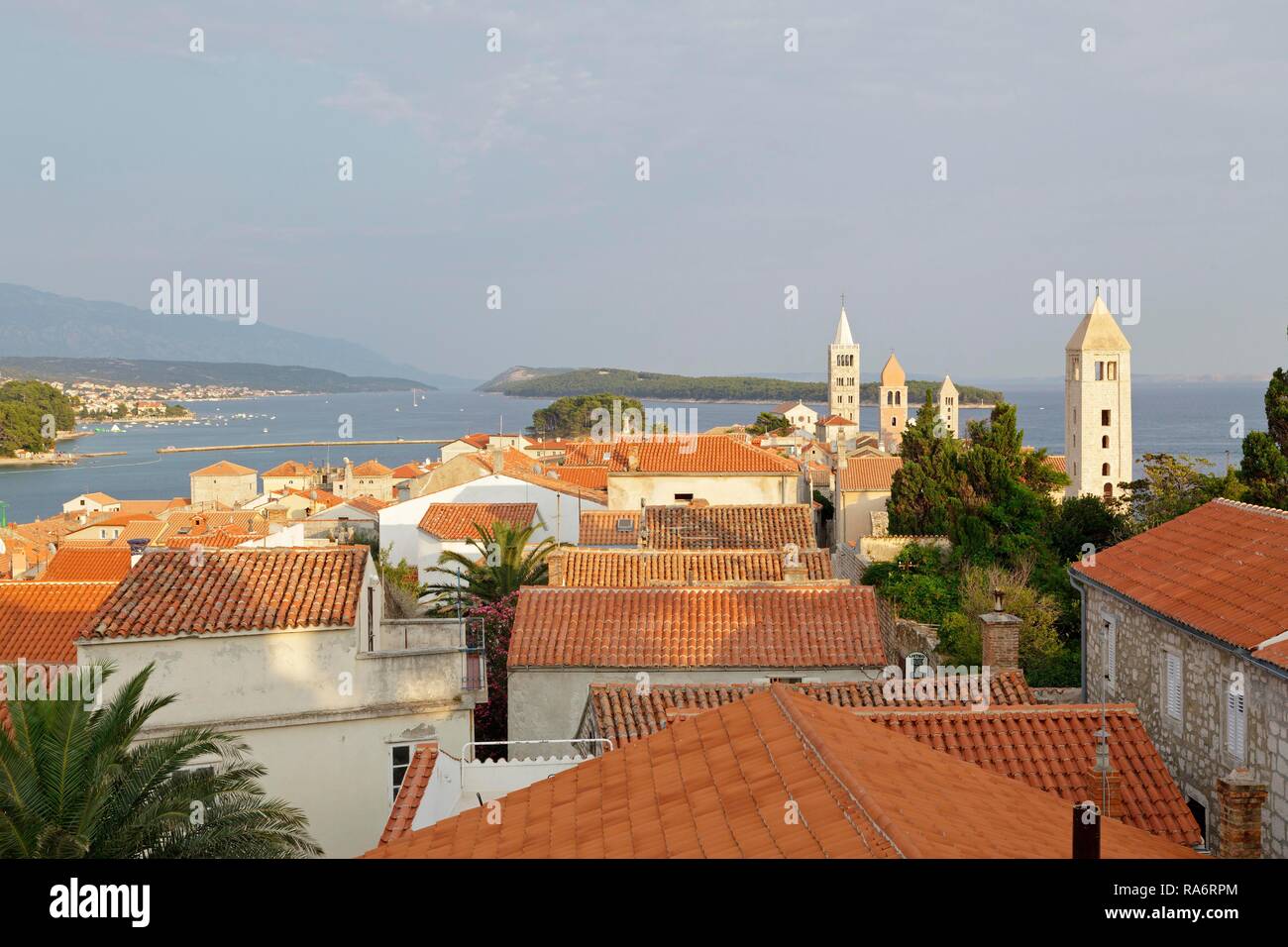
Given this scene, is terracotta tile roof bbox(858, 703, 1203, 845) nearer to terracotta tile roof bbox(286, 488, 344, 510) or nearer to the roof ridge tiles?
the roof ridge tiles

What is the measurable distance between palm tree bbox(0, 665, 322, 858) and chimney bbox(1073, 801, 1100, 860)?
6675 mm

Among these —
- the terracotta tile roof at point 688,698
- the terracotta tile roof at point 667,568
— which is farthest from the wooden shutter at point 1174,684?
the terracotta tile roof at point 667,568

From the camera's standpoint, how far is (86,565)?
34375mm

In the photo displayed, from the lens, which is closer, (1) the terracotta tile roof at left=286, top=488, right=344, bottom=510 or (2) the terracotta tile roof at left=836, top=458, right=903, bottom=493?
(2) the terracotta tile roof at left=836, top=458, right=903, bottom=493

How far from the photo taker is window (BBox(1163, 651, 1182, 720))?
38.1ft

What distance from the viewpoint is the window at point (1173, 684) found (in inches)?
457

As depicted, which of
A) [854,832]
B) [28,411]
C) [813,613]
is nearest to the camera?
[854,832]

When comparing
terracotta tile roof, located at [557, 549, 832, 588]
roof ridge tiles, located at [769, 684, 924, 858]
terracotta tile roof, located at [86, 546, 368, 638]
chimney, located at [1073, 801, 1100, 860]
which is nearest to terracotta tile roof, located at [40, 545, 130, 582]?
terracotta tile roof, located at [557, 549, 832, 588]

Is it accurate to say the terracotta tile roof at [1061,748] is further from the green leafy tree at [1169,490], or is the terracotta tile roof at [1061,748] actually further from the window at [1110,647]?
the green leafy tree at [1169,490]
